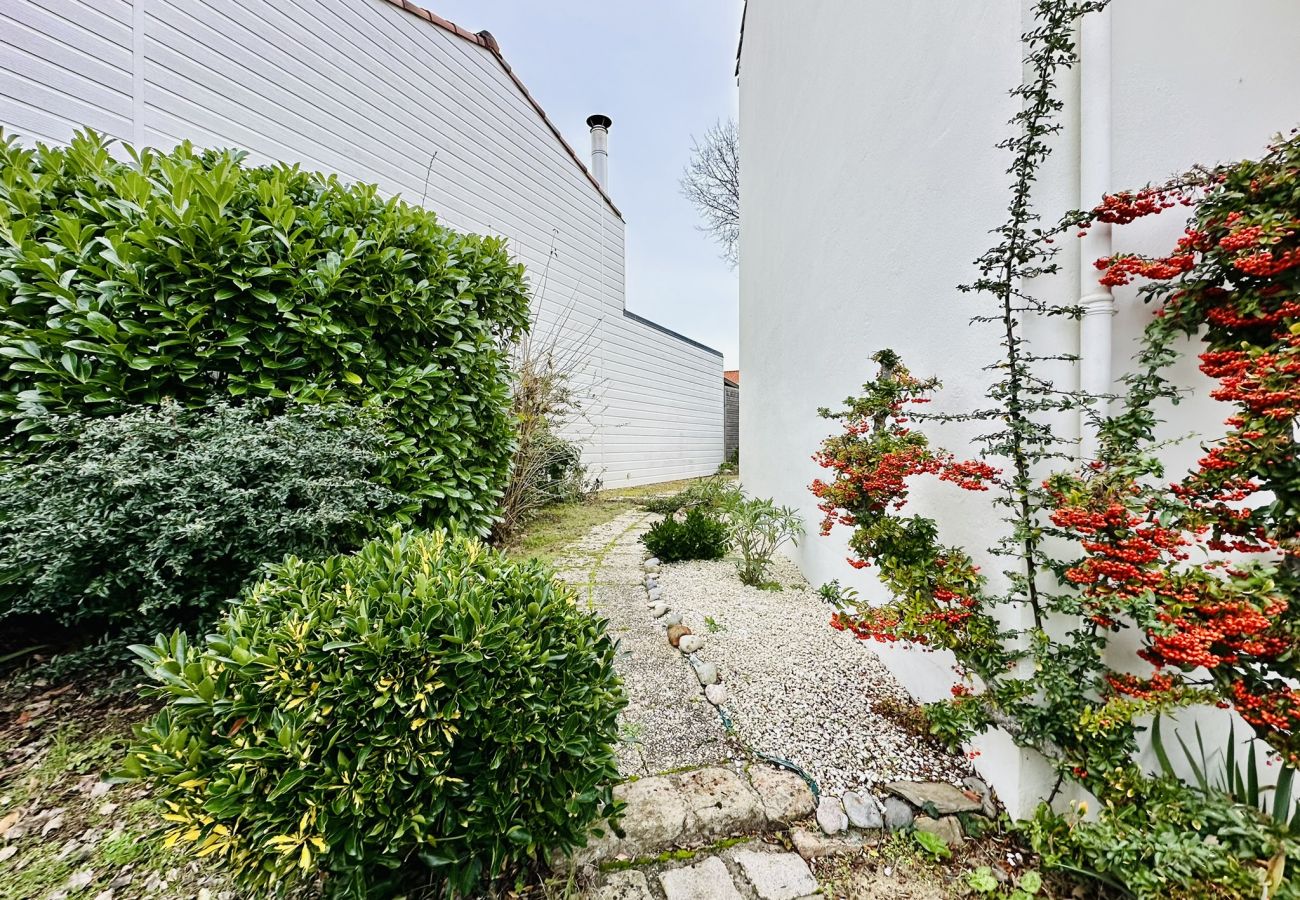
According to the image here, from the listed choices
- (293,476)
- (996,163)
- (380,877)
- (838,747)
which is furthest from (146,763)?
(996,163)

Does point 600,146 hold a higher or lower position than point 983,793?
higher

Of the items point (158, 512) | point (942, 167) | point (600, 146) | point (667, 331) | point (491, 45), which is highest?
point (600, 146)

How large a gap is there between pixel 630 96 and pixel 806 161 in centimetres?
699

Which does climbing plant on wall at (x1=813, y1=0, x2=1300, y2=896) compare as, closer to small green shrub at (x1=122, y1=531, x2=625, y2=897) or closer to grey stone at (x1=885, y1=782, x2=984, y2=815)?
grey stone at (x1=885, y1=782, x2=984, y2=815)

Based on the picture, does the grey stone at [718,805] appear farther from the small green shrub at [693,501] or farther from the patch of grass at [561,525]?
the small green shrub at [693,501]

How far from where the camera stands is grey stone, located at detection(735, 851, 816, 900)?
1.27 metres

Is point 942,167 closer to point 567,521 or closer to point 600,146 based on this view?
point 567,521

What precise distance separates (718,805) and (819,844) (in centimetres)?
32

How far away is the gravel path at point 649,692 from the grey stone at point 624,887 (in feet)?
1.02

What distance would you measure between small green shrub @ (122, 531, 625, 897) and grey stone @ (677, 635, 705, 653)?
124 centimetres

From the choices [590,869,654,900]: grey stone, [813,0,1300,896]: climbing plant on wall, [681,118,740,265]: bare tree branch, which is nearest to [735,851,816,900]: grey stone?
[590,869,654,900]: grey stone

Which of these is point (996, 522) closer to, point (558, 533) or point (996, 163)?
point (996, 163)

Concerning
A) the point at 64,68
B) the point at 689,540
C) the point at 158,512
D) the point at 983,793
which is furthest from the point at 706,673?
the point at 64,68

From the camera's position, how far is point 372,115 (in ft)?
15.6
